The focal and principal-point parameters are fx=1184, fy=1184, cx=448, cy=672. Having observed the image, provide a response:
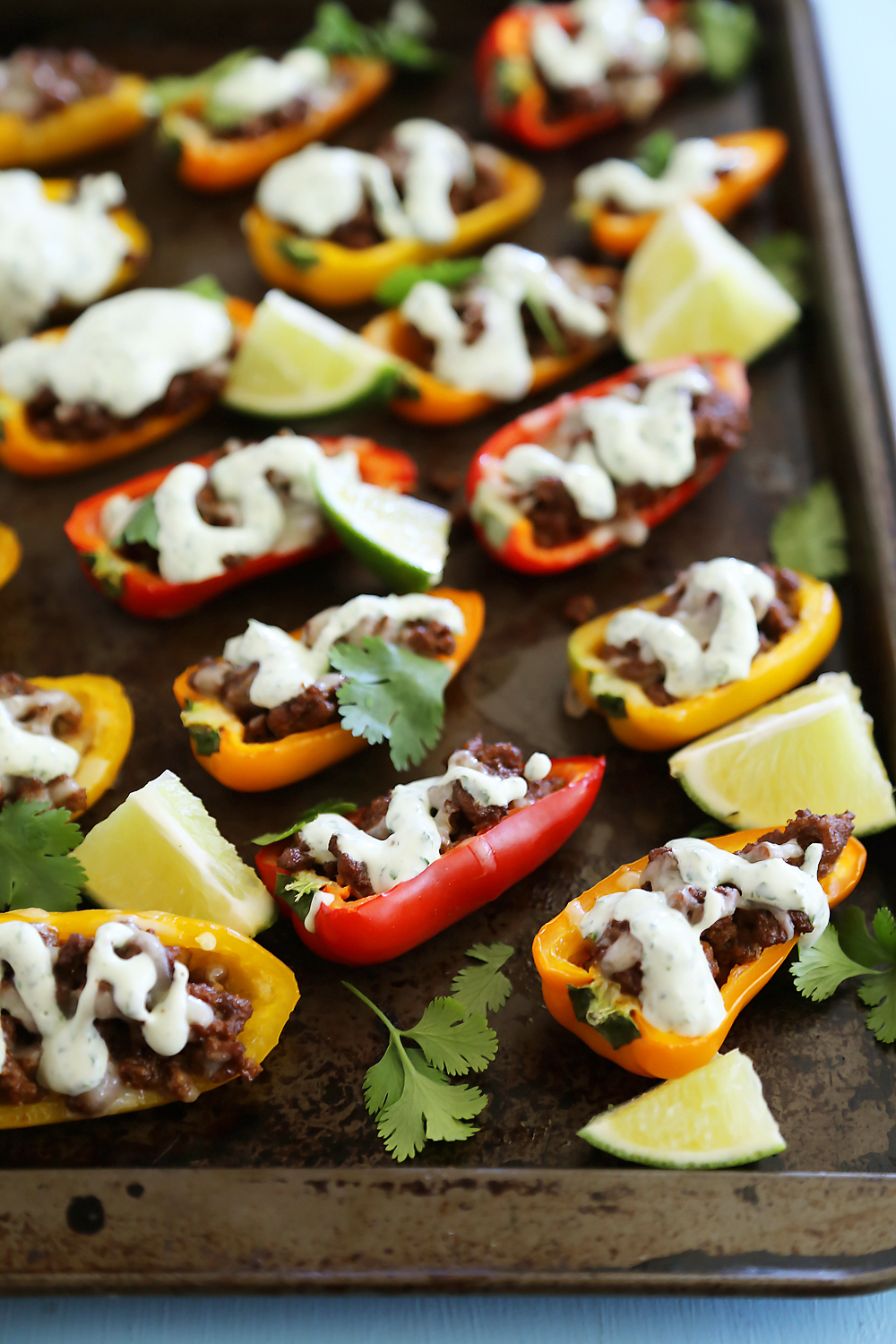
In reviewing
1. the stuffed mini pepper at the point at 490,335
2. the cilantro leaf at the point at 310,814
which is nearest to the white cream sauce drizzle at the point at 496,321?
the stuffed mini pepper at the point at 490,335

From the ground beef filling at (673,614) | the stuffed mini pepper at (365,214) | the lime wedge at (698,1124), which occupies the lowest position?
the lime wedge at (698,1124)

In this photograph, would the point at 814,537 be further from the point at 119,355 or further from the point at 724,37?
the point at 724,37

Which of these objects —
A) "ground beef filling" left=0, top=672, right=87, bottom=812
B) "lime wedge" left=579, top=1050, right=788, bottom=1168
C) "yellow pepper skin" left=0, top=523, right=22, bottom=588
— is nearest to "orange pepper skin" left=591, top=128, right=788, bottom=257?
"yellow pepper skin" left=0, top=523, right=22, bottom=588

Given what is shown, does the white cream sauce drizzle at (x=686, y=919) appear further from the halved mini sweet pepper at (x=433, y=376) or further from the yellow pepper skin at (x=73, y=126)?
the yellow pepper skin at (x=73, y=126)

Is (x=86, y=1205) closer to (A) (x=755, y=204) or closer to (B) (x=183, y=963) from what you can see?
(B) (x=183, y=963)

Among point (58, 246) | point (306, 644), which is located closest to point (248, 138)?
point (58, 246)
